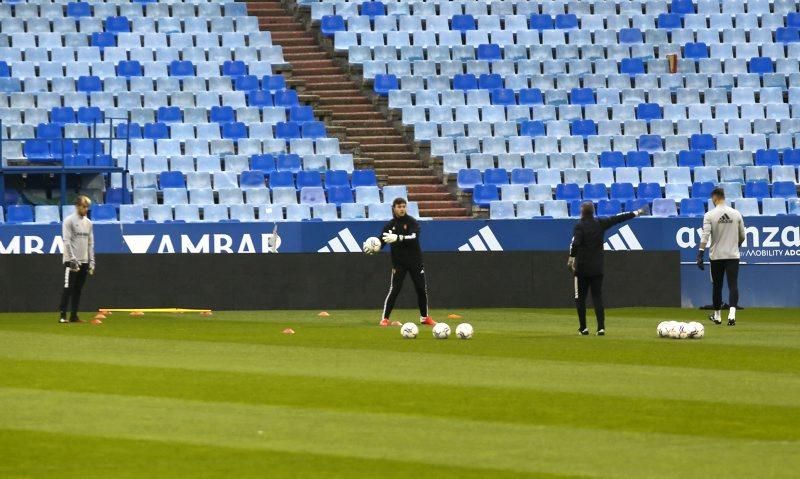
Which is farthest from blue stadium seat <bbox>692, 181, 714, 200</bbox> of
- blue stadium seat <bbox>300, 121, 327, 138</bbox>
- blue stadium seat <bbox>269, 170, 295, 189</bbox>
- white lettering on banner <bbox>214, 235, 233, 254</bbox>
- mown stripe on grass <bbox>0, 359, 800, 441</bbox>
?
mown stripe on grass <bbox>0, 359, 800, 441</bbox>

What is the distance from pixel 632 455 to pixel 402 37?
28986 mm

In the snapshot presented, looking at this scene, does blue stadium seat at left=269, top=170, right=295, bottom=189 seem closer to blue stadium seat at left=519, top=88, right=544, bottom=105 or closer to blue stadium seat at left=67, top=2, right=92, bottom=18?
blue stadium seat at left=519, top=88, right=544, bottom=105

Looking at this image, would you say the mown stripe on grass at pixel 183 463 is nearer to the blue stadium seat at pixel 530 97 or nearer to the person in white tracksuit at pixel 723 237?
the person in white tracksuit at pixel 723 237

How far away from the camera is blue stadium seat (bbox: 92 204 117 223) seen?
102 ft

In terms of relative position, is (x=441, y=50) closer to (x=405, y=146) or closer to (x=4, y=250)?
(x=405, y=146)

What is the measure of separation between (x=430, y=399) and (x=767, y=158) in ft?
81.1

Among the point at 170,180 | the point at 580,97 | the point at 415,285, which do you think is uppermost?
the point at 580,97

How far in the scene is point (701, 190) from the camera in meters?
34.9

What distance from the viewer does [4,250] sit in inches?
1158

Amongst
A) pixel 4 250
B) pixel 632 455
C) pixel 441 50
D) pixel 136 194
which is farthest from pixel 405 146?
pixel 632 455

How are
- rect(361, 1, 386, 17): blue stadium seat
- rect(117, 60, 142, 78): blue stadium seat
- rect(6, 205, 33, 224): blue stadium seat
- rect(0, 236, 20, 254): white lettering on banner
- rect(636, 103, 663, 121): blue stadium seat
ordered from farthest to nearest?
1. rect(361, 1, 386, 17): blue stadium seat
2. rect(636, 103, 663, 121): blue stadium seat
3. rect(117, 60, 142, 78): blue stadium seat
4. rect(6, 205, 33, 224): blue stadium seat
5. rect(0, 236, 20, 254): white lettering on banner

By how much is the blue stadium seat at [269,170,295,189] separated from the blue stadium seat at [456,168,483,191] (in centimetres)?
371

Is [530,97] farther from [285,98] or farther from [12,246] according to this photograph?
[12,246]

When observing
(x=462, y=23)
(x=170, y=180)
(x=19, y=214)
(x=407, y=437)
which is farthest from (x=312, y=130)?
(x=407, y=437)
